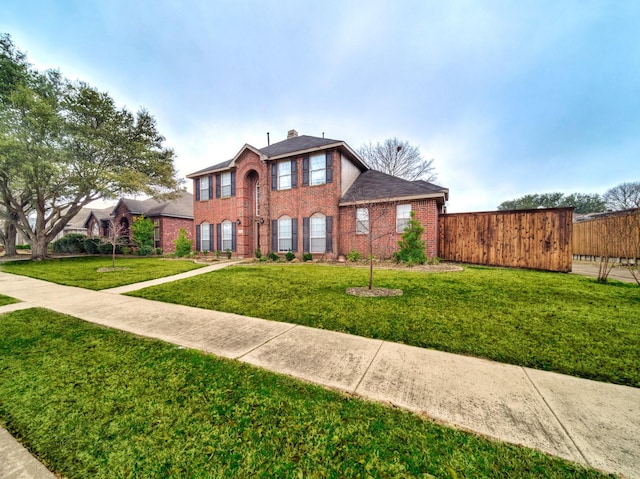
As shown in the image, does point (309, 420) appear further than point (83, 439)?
Yes

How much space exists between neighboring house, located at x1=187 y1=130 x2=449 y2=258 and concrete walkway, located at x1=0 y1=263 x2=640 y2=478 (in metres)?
8.22

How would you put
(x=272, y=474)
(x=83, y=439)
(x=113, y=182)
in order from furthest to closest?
(x=113, y=182)
(x=83, y=439)
(x=272, y=474)

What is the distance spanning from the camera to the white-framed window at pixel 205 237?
16234 millimetres

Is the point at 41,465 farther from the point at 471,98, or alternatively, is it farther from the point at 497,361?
the point at 471,98

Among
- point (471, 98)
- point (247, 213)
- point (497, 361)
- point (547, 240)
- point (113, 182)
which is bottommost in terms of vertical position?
point (497, 361)

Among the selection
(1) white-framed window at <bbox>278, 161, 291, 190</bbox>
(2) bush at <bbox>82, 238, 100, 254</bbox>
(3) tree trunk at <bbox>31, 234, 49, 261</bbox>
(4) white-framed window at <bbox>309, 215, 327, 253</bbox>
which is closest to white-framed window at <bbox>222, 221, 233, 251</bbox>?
(1) white-framed window at <bbox>278, 161, 291, 190</bbox>

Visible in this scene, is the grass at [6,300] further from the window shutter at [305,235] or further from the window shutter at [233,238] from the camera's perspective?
the window shutter at [305,235]

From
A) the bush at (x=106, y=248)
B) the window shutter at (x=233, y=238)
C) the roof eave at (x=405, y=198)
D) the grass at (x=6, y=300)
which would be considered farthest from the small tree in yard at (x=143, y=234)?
the roof eave at (x=405, y=198)

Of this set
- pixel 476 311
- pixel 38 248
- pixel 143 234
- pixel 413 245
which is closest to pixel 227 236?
pixel 143 234

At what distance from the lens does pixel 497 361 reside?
113 inches

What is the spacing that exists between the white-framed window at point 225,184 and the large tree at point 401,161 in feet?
43.7

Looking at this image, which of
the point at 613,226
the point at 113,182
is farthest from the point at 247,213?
the point at 613,226

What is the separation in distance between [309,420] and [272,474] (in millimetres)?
506

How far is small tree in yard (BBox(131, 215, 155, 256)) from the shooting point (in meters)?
18.1
